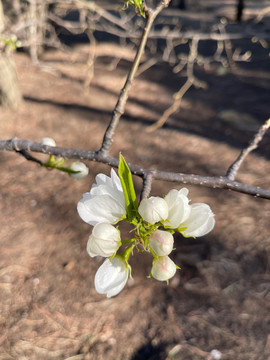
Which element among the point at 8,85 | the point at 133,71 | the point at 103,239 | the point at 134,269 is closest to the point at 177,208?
the point at 103,239

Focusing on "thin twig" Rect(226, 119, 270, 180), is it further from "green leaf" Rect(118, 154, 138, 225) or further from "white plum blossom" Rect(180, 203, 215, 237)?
"green leaf" Rect(118, 154, 138, 225)

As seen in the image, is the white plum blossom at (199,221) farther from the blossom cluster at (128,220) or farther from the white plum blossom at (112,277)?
the white plum blossom at (112,277)

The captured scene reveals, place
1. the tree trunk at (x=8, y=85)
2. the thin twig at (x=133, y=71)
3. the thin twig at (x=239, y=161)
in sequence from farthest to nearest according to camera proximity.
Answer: the tree trunk at (x=8, y=85) < the thin twig at (x=239, y=161) < the thin twig at (x=133, y=71)

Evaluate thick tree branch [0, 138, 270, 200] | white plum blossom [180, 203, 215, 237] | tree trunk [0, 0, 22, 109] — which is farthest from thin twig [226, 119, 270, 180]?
tree trunk [0, 0, 22, 109]

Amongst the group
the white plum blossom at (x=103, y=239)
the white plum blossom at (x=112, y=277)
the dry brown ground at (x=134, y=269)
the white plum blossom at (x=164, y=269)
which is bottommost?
the dry brown ground at (x=134, y=269)

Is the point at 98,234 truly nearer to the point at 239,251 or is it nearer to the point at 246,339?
the point at 246,339

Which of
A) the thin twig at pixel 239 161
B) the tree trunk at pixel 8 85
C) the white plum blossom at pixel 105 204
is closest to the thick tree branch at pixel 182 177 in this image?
the thin twig at pixel 239 161

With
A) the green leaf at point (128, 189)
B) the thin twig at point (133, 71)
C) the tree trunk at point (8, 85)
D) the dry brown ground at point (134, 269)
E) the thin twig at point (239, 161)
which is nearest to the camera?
the green leaf at point (128, 189)
